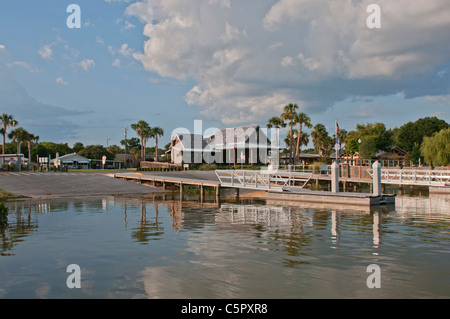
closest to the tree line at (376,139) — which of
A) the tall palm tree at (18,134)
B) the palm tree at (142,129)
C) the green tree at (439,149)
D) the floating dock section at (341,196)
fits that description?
the green tree at (439,149)

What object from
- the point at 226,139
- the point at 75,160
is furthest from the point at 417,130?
the point at 75,160

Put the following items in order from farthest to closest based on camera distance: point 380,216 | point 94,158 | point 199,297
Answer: point 94,158 < point 380,216 < point 199,297

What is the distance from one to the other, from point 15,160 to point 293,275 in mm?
59923

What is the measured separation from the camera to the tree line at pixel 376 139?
150 feet

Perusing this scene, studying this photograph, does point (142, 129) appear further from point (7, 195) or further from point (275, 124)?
point (7, 195)

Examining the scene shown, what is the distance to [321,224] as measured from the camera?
16047 millimetres

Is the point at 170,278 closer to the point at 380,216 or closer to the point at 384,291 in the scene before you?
the point at 384,291

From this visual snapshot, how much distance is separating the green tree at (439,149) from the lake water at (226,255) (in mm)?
31360

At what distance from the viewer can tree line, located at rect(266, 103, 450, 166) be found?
150 feet

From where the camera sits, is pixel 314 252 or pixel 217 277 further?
pixel 314 252

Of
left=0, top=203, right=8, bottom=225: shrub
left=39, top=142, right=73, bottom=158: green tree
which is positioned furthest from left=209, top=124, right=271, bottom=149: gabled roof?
left=39, top=142, right=73, bottom=158: green tree

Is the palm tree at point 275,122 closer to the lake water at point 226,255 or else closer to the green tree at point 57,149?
the lake water at point 226,255

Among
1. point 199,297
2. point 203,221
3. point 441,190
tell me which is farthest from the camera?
point 441,190
